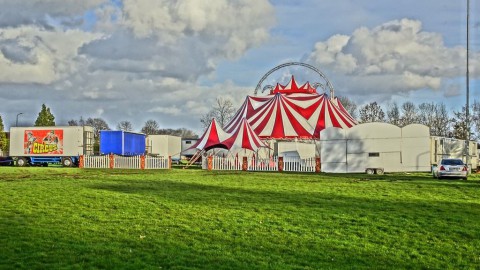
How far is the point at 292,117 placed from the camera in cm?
4378

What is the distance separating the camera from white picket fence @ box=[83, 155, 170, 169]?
39.3 meters

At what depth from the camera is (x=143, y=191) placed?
16.9 m

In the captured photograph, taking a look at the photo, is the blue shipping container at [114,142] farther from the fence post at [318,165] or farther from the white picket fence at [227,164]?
the fence post at [318,165]

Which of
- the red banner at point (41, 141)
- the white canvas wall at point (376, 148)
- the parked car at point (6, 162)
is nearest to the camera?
the white canvas wall at point (376, 148)

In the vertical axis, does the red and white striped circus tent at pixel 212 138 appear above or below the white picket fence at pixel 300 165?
above

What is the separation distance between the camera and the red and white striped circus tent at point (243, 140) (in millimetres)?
39938

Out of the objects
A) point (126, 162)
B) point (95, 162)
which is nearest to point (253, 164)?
point (126, 162)

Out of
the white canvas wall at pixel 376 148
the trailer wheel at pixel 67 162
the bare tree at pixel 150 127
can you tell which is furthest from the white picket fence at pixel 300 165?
the bare tree at pixel 150 127

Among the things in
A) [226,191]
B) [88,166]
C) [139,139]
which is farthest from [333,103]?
[226,191]

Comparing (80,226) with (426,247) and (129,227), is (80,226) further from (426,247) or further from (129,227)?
(426,247)

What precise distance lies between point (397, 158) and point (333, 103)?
47.2ft

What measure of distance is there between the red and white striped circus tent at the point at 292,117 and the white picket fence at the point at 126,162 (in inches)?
252

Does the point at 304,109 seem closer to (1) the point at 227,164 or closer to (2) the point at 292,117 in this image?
(2) the point at 292,117

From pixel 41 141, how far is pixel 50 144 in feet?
3.23
